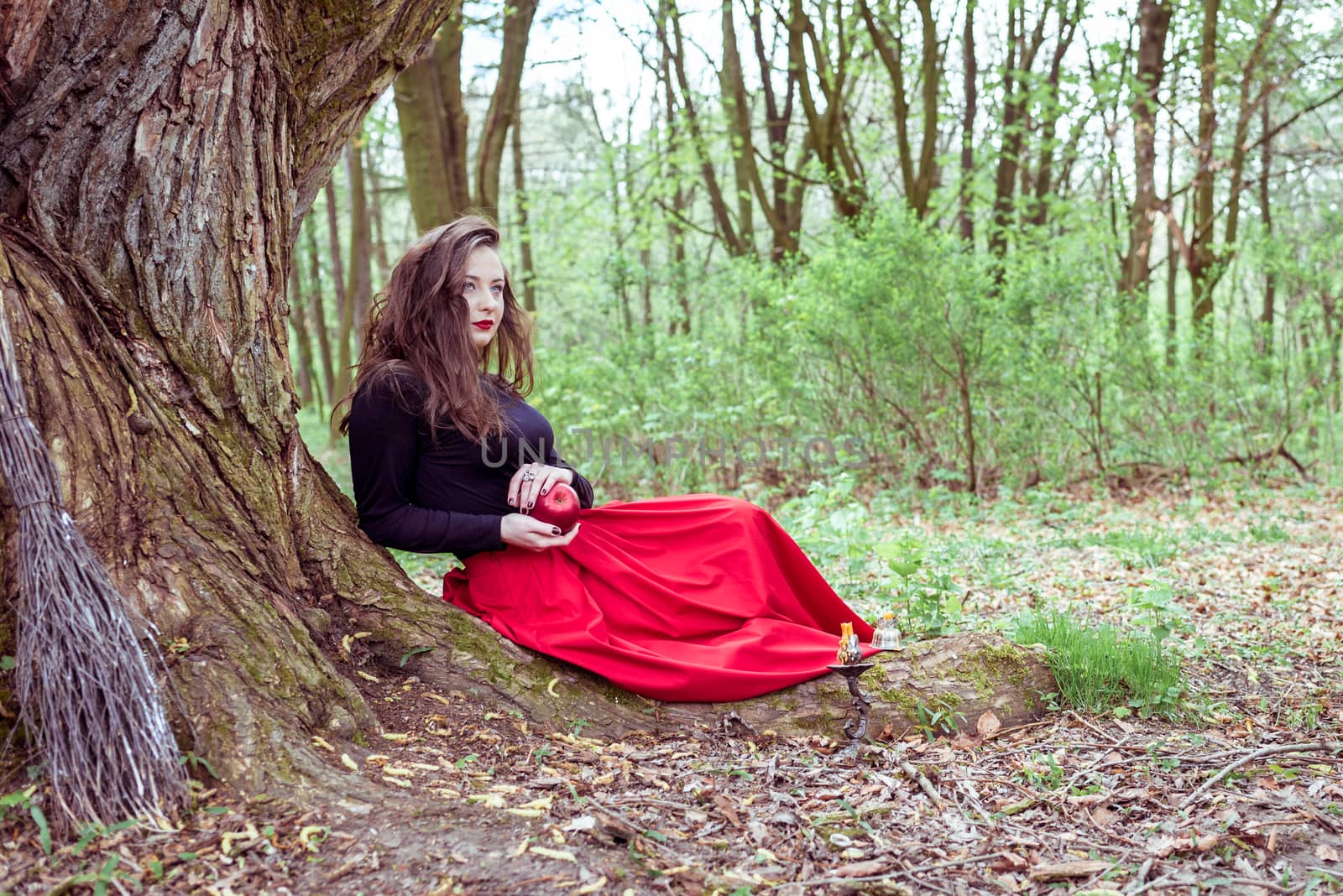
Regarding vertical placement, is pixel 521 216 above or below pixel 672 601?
above

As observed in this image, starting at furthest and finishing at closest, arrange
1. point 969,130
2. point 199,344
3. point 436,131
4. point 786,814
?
1. point 969,130
2. point 436,131
3. point 199,344
4. point 786,814

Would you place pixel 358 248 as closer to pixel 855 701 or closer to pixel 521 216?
pixel 521 216

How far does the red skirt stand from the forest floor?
202mm

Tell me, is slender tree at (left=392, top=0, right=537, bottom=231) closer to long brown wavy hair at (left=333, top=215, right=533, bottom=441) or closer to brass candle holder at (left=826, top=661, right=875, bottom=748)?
long brown wavy hair at (left=333, top=215, right=533, bottom=441)

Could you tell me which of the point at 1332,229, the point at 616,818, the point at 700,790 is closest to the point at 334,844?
the point at 616,818

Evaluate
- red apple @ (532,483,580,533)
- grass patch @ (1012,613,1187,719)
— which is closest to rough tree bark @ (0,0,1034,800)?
red apple @ (532,483,580,533)

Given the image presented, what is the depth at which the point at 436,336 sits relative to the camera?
3203mm

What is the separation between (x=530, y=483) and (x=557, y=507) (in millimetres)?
123

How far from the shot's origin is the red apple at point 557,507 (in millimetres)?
3150

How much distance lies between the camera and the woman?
3.05 meters

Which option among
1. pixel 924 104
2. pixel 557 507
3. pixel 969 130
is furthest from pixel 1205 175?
pixel 557 507

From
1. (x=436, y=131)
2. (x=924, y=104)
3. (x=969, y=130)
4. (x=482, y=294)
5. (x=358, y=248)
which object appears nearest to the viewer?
(x=482, y=294)

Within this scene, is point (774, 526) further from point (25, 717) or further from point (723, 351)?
point (723, 351)

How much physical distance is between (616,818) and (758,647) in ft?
3.02
